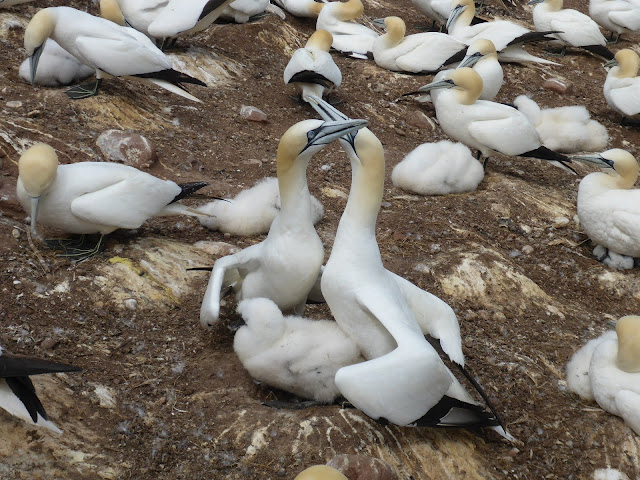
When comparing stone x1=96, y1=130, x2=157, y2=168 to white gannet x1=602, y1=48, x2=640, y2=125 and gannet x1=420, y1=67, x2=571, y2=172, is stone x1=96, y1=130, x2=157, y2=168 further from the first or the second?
white gannet x1=602, y1=48, x2=640, y2=125

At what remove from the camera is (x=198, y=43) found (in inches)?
309

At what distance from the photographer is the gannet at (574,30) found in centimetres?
942

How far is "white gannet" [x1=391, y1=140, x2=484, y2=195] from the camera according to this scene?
5.98 metres

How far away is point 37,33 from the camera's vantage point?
5754mm

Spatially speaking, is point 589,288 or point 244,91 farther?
point 244,91

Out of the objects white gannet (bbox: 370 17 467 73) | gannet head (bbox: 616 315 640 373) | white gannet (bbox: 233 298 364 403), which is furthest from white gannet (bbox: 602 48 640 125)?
white gannet (bbox: 233 298 364 403)

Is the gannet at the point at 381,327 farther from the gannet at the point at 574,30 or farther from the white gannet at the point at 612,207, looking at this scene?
the gannet at the point at 574,30

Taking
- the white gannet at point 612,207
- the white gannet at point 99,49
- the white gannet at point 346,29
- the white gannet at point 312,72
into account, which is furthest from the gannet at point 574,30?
the white gannet at point 99,49

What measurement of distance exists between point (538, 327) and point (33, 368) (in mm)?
2927

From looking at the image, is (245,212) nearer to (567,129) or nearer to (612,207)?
(612,207)

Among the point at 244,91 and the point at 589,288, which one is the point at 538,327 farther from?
the point at 244,91

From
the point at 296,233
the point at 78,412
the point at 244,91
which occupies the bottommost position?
the point at 244,91

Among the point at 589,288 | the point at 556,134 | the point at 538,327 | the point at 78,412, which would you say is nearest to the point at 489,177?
the point at 556,134

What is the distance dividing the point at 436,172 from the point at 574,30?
4.59m
